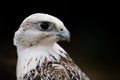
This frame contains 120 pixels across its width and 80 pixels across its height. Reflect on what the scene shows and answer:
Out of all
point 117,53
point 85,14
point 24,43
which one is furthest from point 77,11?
point 24,43

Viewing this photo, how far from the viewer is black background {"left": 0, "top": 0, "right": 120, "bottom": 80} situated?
9.76 meters

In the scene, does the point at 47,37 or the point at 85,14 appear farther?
the point at 85,14

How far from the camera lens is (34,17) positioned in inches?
226

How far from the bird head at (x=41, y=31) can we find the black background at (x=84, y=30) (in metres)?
3.85

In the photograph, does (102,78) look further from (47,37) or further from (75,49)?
(47,37)

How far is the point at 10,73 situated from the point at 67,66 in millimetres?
3915

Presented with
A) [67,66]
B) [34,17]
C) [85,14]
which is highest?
[34,17]

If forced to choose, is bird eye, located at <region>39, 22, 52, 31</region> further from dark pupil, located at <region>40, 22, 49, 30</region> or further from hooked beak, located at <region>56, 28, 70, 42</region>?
hooked beak, located at <region>56, 28, 70, 42</region>

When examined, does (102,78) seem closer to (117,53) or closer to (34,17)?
(117,53)

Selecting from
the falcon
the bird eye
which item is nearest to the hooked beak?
the falcon

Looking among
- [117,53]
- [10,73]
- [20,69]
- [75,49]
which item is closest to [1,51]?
[10,73]

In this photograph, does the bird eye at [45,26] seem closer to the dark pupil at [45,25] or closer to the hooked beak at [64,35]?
the dark pupil at [45,25]

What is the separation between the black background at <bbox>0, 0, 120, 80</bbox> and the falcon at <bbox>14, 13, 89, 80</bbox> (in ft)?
12.6

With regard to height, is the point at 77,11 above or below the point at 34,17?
below
